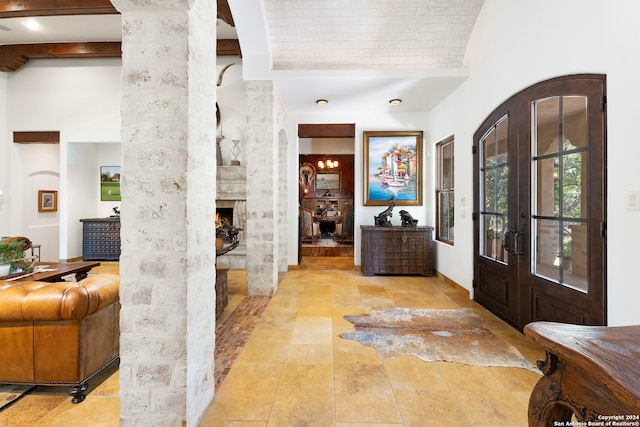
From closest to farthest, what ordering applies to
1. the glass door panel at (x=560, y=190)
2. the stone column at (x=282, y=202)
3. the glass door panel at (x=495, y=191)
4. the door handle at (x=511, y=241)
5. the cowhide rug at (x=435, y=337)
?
the glass door panel at (x=560, y=190), the cowhide rug at (x=435, y=337), the door handle at (x=511, y=241), the glass door panel at (x=495, y=191), the stone column at (x=282, y=202)

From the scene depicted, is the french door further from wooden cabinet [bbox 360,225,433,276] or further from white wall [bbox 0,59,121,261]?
white wall [bbox 0,59,121,261]

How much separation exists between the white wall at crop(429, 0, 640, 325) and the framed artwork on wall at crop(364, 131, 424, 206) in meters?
1.62

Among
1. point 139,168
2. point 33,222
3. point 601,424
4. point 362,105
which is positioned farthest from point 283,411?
point 33,222

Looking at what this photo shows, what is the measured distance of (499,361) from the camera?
233cm

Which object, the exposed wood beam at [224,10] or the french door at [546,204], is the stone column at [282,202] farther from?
the french door at [546,204]

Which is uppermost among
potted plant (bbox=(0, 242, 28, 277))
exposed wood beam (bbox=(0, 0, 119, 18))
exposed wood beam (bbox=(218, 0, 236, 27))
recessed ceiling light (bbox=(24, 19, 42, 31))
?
recessed ceiling light (bbox=(24, 19, 42, 31))

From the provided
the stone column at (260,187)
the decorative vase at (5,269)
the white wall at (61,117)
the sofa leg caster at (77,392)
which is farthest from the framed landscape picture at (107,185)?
the sofa leg caster at (77,392)

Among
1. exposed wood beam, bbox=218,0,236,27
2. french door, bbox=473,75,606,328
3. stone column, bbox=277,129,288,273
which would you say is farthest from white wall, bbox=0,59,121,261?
french door, bbox=473,75,606,328

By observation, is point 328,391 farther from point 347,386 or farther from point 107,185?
point 107,185

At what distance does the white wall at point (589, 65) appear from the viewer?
1.84 meters

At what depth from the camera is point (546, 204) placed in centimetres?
264

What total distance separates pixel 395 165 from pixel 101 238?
6882mm

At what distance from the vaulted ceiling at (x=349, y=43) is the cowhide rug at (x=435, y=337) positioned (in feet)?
10.3

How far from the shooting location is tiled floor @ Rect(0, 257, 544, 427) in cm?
171
